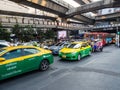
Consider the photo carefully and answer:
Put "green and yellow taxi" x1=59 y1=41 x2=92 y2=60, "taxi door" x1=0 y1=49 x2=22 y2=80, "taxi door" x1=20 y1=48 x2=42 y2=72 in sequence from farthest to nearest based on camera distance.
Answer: "green and yellow taxi" x1=59 y1=41 x2=92 y2=60, "taxi door" x1=20 y1=48 x2=42 y2=72, "taxi door" x1=0 y1=49 x2=22 y2=80

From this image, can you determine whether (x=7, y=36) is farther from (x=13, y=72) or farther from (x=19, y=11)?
(x=13, y=72)

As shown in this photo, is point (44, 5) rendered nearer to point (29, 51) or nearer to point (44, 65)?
point (44, 65)

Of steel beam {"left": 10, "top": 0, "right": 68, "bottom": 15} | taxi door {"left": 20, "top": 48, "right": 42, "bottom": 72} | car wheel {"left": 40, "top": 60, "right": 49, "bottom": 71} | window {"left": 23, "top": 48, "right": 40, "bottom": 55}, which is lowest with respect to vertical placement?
car wheel {"left": 40, "top": 60, "right": 49, "bottom": 71}

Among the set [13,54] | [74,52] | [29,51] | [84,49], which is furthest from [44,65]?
[84,49]

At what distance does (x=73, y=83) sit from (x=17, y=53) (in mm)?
3129

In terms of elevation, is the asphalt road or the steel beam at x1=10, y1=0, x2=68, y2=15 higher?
the steel beam at x1=10, y1=0, x2=68, y2=15

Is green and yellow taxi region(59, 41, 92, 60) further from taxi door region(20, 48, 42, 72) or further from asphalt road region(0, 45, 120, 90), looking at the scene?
taxi door region(20, 48, 42, 72)

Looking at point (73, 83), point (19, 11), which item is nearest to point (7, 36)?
point (19, 11)

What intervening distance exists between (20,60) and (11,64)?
544mm

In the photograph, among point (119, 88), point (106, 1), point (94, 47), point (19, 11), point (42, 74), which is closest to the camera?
point (119, 88)

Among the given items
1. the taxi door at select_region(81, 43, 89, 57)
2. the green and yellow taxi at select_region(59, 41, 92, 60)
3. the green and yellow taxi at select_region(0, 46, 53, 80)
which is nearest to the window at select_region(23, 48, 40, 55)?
the green and yellow taxi at select_region(0, 46, 53, 80)

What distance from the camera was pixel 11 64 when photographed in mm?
7348

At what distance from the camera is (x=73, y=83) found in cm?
707

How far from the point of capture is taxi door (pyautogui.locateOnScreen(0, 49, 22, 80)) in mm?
7039
